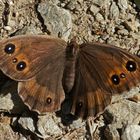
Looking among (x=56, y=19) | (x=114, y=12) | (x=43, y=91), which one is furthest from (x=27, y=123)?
(x=114, y=12)

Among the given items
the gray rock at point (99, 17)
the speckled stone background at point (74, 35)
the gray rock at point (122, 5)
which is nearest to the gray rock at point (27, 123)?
the speckled stone background at point (74, 35)

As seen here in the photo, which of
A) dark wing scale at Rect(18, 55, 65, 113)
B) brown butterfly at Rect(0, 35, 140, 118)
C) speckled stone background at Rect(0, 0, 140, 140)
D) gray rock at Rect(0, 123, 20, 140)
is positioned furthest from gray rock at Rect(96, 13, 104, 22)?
gray rock at Rect(0, 123, 20, 140)

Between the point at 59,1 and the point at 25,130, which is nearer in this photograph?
the point at 25,130

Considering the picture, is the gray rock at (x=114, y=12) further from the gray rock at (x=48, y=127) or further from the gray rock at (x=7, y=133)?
the gray rock at (x=7, y=133)

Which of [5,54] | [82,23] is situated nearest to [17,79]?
[5,54]

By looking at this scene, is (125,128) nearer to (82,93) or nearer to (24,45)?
(82,93)
